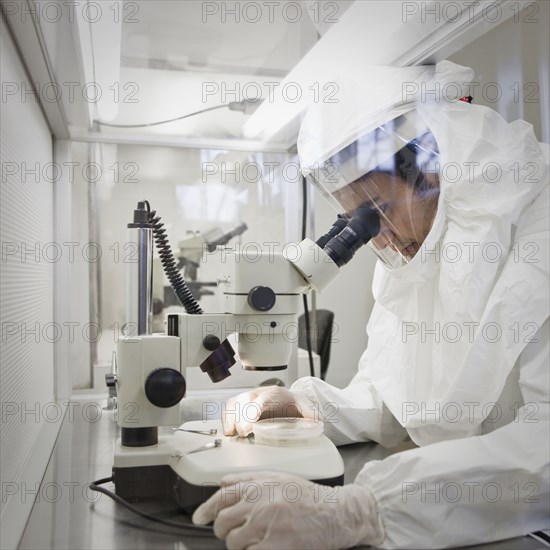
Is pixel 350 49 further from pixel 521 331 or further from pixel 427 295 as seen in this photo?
pixel 521 331

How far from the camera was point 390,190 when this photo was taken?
4.14 feet

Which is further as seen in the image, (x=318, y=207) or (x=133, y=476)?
(x=318, y=207)

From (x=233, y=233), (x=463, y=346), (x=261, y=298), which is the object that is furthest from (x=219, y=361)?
(x=233, y=233)

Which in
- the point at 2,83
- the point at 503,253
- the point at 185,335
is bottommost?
the point at 185,335

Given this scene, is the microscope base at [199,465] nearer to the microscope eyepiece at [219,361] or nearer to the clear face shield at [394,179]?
the microscope eyepiece at [219,361]

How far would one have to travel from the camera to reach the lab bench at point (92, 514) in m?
0.85

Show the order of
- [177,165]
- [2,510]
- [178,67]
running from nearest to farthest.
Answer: [2,510] → [178,67] → [177,165]

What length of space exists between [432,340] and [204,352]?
0.52m

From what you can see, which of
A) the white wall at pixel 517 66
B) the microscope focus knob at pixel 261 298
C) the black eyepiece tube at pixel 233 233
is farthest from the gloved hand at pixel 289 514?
the black eyepiece tube at pixel 233 233

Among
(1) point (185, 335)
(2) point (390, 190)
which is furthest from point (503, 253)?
(1) point (185, 335)

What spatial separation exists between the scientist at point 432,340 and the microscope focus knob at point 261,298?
0.86ft

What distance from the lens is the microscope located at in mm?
992

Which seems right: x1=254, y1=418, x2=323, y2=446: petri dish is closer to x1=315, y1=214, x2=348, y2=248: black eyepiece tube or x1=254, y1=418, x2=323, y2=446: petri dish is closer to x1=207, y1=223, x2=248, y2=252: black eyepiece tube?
x1=315, y1=214, x2=348, y2=248: black eyepiece tube

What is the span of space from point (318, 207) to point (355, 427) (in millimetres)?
1006
